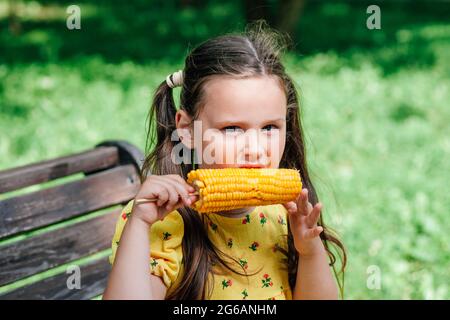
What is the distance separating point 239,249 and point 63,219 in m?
0.92

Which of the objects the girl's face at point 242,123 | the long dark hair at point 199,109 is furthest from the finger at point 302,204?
the long dark hair at point 199,109

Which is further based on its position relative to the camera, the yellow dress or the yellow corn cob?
the yellow dress

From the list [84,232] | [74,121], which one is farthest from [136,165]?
[74,121]

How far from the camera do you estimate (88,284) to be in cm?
270

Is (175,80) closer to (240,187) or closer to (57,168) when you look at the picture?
(240,187)

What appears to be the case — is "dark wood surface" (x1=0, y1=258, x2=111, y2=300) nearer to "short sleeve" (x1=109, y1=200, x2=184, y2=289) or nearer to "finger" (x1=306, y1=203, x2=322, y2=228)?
"short sleeve" (x1=109, y1=200, x2=184, y2=289)

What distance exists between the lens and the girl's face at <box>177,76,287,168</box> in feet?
6.01

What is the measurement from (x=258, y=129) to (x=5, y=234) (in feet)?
3.69

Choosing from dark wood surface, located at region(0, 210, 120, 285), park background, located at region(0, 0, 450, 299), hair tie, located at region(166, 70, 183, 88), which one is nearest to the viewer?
hair tie, located at region(166, 70, 183, 88)

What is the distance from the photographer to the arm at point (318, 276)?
1923mm

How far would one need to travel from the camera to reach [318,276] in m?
1.93

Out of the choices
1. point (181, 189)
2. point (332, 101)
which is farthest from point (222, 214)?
point (332, 101)

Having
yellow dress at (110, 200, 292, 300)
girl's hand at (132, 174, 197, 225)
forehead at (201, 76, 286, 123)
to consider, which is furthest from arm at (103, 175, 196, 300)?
forehead at (201, 76, 286, 123)
